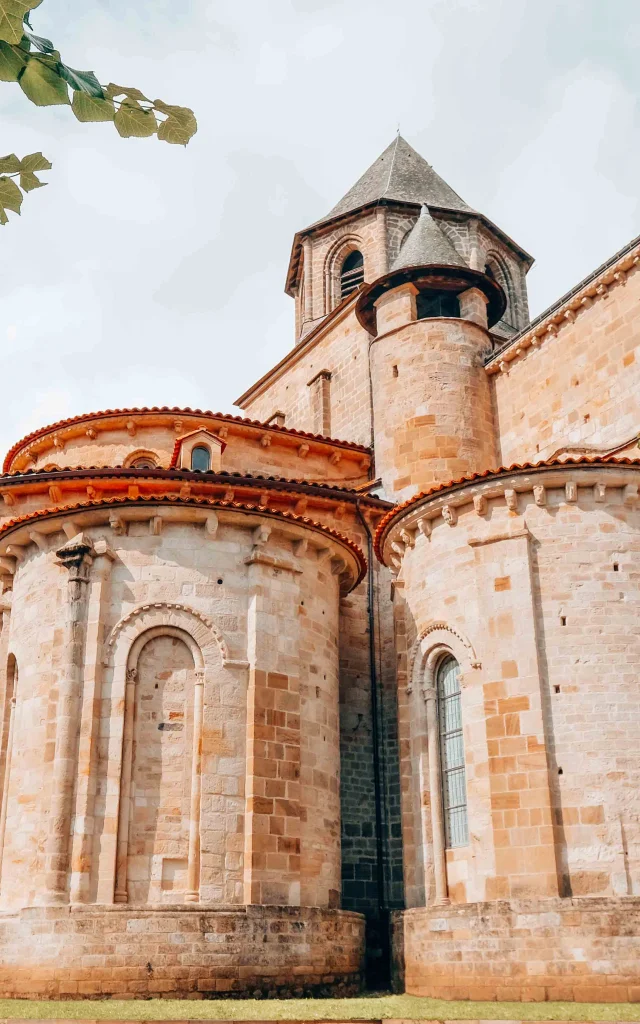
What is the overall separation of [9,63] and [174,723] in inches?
484

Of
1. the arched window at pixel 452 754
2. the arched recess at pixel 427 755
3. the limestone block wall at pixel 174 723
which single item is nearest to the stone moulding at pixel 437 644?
the arched recess at pixel 427 755

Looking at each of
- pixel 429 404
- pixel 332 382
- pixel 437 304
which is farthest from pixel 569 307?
pixel 332 382

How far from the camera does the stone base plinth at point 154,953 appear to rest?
13.3 m

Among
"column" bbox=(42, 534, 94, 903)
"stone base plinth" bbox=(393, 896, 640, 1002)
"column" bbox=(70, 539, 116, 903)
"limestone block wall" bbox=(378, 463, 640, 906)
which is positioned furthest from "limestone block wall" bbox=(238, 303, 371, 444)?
"stone base plinth" bbox=(393, 896, 640, 1002)

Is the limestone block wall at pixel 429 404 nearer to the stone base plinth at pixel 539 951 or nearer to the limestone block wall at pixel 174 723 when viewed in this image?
the limestone block wall at pixel 174 723

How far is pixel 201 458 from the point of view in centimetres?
→ 2103

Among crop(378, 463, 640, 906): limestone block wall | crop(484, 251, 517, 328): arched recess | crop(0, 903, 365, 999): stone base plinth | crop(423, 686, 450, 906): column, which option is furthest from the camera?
crop(484, 251, 517, 328): arched recess

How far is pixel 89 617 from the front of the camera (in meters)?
15.5

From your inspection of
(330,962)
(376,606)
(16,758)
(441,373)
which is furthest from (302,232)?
(330,962)

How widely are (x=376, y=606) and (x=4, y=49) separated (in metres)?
16.4

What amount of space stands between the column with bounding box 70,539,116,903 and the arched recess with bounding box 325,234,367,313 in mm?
15030

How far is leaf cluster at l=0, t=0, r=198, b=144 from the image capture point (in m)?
3.68

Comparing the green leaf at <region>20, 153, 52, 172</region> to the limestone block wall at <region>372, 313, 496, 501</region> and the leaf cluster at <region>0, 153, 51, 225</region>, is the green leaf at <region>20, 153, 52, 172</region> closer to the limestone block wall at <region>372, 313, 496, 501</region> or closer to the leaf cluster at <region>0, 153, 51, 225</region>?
the leaf cluster at <region>0, 153, 51, 225</region>

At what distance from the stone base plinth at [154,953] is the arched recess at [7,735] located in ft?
6.41
